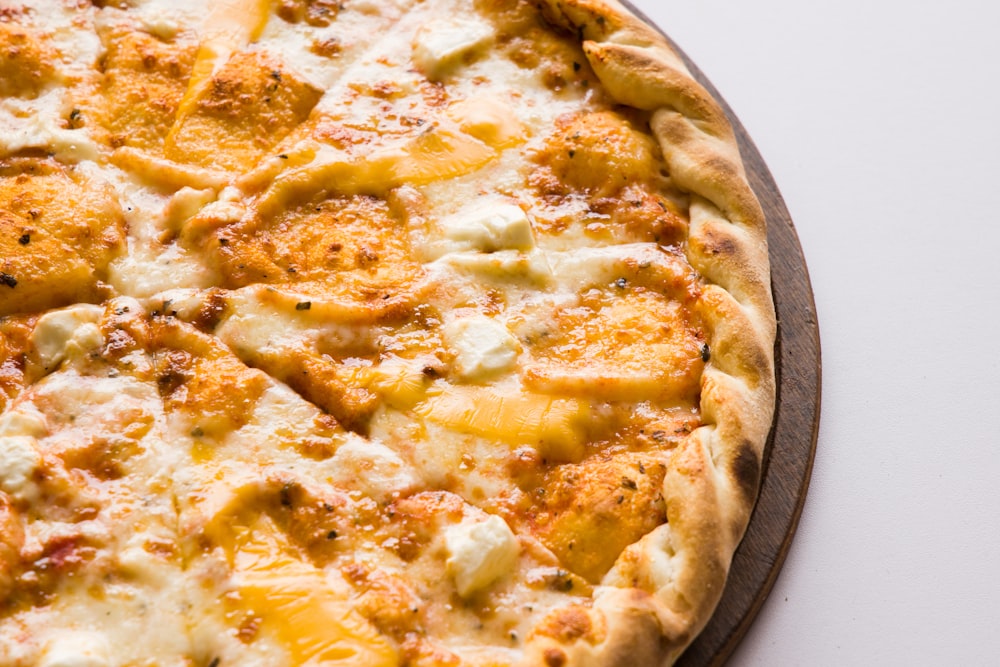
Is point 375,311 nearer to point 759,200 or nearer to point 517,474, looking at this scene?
point 517,474

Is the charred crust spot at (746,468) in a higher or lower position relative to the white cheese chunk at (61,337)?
higher

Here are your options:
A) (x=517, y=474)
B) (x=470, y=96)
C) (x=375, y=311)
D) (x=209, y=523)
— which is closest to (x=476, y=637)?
(x=517, y=474)

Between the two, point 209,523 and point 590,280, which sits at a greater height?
point 590,280

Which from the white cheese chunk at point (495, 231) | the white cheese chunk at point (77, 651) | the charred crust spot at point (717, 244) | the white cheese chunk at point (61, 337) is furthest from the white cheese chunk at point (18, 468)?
the charred crust spot at point (717, 244)

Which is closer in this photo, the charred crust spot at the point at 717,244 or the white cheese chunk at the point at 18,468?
the white cheese chunk at the point at 18,468

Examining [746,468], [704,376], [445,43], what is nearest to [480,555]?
[746,468]

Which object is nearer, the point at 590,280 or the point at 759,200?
the point at 590,280

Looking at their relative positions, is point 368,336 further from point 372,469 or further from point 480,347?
point 372,469

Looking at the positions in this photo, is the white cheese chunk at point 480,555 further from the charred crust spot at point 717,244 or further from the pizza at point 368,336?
the charred crust spot at point 717,244
